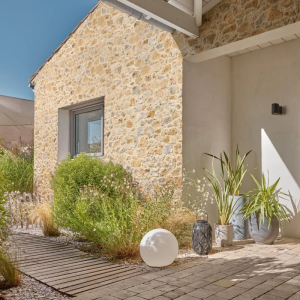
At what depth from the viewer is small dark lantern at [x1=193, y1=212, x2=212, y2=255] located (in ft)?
14.4

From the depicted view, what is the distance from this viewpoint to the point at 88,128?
304 inches

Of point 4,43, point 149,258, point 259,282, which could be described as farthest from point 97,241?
point 4,43

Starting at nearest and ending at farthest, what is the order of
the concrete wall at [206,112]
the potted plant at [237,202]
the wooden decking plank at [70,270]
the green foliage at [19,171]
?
1. the wooden decking plank at [70,270]
2. the potted plant at [237,202]
3. the concrete wall at [206,112]
4. the green foliage at [19,171]

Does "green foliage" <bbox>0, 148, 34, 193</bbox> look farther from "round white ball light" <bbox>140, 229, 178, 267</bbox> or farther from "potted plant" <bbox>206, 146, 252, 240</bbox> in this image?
"round white ball light" <bbox>140, 229, 178, 267</bbox>

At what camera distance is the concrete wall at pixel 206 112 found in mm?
5566

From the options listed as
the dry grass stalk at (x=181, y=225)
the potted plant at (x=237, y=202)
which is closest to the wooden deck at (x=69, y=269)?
the dry grass stalk at (x=181, y=225)

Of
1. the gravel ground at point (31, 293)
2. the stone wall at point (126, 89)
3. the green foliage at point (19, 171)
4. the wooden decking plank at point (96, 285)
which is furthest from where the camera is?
the green foliage at point (19, 171)

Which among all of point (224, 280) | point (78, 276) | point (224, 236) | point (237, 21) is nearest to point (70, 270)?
point (78, 276)

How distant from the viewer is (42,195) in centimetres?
820

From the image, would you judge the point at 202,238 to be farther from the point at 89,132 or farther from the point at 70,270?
the point at 89,132

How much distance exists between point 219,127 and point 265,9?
7.12 ft

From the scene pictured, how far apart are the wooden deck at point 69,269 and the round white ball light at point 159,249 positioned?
173 millimetres

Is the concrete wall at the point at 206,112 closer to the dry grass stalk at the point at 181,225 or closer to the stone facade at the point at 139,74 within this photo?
the stone facade at the point at 139,74

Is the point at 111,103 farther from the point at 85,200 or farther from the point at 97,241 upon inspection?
the point at 97,241
